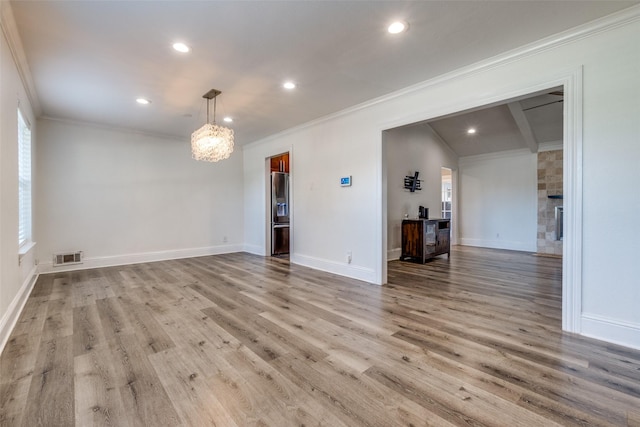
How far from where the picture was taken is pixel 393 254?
20.0ft

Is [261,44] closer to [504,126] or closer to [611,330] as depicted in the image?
[611,330]

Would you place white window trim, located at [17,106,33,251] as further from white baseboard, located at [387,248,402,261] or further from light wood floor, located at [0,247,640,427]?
white baseboard, located at [387,248,402,261]

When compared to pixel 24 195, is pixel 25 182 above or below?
above

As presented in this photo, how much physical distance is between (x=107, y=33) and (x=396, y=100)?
312 cm

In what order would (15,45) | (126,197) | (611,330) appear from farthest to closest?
(126,197), (15,45), (611,330)

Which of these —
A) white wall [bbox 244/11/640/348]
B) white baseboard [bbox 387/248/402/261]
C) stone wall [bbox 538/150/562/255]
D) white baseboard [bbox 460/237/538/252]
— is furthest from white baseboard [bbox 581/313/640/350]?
white baseboard [bbox 460/237/538/252]

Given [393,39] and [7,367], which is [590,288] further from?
[7,367]

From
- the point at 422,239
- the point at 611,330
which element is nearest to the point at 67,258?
the point at 422,239

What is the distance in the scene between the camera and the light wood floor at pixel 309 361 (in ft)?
5.07

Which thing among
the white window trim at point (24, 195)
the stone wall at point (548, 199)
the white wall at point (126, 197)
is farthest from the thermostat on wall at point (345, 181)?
the stone wall at point (548, 199)

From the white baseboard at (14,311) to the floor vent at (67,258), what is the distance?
960 mm

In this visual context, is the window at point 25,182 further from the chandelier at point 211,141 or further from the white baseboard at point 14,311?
the chandelier at point 211,141

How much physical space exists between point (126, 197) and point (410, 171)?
5.91 meters

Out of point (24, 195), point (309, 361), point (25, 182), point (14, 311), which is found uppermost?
point (25, 182)
